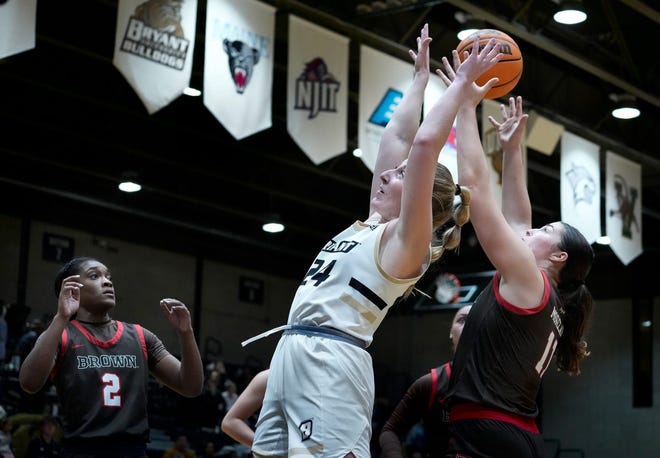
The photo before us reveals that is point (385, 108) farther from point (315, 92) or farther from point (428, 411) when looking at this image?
point (428, 411)

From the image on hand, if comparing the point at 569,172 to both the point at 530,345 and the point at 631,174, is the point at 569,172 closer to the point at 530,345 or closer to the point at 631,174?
the point at 631,174

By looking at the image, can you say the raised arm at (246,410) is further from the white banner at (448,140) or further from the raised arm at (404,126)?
the white banner at (448,140)

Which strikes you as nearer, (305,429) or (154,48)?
(305,429)

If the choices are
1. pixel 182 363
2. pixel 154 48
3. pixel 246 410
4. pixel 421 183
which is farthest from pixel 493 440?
pixel 154 48

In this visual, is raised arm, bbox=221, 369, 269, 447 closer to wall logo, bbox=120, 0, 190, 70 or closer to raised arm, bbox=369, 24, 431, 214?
raised arm, bbox=369, 24, 431, 214

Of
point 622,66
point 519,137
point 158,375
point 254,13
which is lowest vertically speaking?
point 158,375

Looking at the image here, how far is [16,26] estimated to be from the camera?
367 inches

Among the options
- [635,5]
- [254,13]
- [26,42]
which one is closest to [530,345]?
[26,42]

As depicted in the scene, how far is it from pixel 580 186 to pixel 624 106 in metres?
2.22

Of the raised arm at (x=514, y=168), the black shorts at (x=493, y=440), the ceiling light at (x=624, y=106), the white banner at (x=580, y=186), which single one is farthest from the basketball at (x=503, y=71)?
the ceiling light at (x=624, y=106)

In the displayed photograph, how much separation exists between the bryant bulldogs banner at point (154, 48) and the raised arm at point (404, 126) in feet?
18.4

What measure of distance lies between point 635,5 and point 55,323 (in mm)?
10543

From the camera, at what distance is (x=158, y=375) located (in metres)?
5.62

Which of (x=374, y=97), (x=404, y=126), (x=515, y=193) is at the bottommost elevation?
(x=515, y=193)
